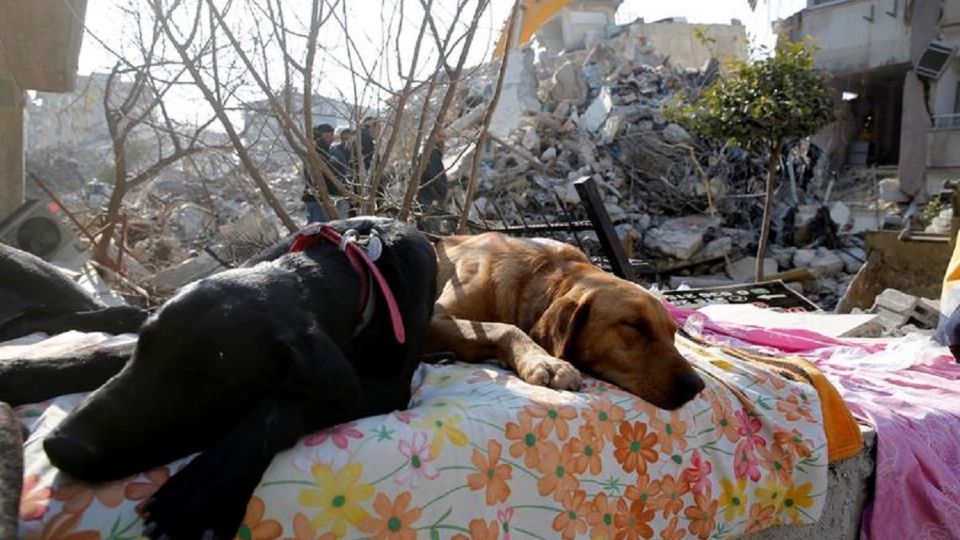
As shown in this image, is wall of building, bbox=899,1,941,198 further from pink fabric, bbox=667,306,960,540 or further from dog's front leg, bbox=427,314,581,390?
dog's front leg, bbox=427,314,581,390

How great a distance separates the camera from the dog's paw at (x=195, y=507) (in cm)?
166

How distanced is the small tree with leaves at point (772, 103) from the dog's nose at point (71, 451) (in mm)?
11148

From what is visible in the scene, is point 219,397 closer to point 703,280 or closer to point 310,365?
point 310,365

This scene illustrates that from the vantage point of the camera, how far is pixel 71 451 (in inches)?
69.3

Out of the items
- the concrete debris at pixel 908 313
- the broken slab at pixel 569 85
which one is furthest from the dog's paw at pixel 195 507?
the broken slab at pixel 569 85

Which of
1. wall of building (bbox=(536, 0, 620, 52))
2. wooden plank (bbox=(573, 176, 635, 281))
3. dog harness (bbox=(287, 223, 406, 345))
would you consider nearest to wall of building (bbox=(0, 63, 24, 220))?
wooden plank (bbox=(573, 176, 635, 281))

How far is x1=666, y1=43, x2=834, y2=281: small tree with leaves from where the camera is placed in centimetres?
1159

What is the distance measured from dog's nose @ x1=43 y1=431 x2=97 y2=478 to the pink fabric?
2.65 m

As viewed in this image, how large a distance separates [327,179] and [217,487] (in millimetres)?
4126

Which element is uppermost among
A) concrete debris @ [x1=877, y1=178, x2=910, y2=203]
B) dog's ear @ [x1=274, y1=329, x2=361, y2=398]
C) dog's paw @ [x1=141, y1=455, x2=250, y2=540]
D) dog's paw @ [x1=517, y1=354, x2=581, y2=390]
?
dog's ear @ [x1=274, y1=329, x2=361, y2=398]

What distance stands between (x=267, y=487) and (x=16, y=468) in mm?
510

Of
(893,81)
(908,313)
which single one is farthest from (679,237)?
(893,81)

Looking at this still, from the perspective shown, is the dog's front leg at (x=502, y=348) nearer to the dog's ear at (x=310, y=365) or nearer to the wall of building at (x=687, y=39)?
the dog's ear at (x=310, y=365)

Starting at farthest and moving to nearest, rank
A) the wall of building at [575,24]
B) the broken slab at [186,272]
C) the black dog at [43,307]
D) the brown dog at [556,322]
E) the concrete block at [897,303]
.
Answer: the wall of building at [575,24]
the broken slab at [186,272]
the concrete block at [897,303]
the black dog at [43,307]
the brown dog at [556,322]
